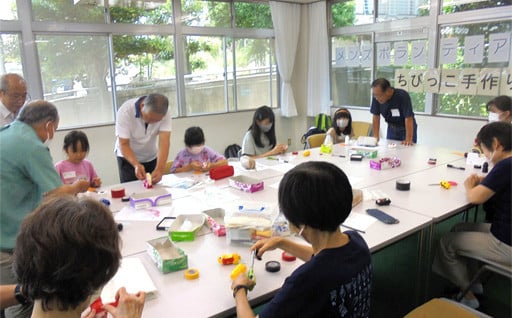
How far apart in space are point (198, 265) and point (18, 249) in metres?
0.76

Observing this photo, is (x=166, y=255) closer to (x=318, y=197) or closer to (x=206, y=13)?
(x=318, y=197)

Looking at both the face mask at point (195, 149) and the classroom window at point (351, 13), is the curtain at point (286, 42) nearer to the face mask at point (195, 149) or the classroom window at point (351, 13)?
the classroom window at point (351, 13)

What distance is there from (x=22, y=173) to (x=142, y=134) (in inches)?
54.1

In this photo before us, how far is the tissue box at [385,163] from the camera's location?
293 cm

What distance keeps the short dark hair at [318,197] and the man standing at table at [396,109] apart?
9.96 feet

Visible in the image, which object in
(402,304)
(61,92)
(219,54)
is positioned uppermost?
(219,54)

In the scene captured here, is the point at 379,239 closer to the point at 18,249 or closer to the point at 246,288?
the point at 246,288

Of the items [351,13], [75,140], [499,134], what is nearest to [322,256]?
[499,134]

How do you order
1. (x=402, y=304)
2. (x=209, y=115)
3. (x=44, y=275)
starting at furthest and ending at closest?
(x=209, y=115)
(x=402, y=304)
(x=44, y=275)

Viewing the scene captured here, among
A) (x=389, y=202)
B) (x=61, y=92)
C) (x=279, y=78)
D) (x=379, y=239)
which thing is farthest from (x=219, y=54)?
(x=379, y=239)

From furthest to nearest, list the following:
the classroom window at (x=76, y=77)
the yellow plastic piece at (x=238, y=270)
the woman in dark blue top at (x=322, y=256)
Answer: the classroom window at (x=76, y=77), the yellow plastic piece at (x=238, y=270), the woman in dark blue top at (x=322, y=256)

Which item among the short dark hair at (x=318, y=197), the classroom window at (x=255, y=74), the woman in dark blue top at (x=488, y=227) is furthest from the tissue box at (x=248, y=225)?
the classroom window at (x=255, y=74)

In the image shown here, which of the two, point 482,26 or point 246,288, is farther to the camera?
point 482,26

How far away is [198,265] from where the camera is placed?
1.51 meters
